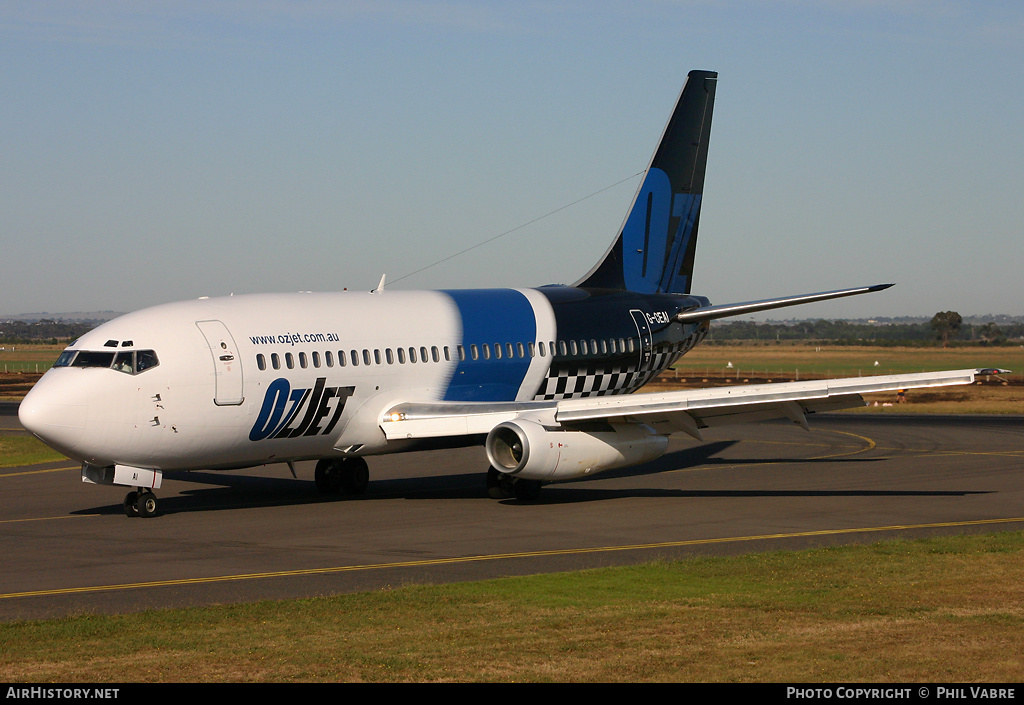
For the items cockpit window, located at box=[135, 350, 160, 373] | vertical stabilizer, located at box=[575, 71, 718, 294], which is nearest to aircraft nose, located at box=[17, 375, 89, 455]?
cockpit window, located at box=[135, 350, 160, 373]

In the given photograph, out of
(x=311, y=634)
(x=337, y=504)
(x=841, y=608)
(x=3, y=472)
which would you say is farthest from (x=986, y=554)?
(x=3, y=472)

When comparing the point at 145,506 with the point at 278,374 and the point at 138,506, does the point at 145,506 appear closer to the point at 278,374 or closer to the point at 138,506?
the point at 138,506

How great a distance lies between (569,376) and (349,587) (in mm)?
17416

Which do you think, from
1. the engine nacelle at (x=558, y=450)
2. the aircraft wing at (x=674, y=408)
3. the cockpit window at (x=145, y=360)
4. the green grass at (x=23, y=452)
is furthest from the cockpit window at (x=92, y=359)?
the green grass at (x=23, y=452)

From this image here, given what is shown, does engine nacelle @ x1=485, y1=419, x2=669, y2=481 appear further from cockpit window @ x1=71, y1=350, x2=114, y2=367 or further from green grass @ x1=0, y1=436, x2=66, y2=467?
green grass @ x1=0, y1=436, x2=66, y2=467

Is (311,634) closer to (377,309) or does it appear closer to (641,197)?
(377,309)

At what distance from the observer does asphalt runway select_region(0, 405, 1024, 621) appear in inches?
846

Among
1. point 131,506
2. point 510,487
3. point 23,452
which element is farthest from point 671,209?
point 23,452

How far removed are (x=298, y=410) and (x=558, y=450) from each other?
6134 mm

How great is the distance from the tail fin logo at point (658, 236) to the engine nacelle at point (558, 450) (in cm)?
1092

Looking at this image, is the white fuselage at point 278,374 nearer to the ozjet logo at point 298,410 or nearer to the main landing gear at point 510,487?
the ozjet logo at point 298,410

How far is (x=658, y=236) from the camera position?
141 ft

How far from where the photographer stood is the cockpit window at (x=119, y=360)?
28219 mm

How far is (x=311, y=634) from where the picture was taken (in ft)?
53.7
